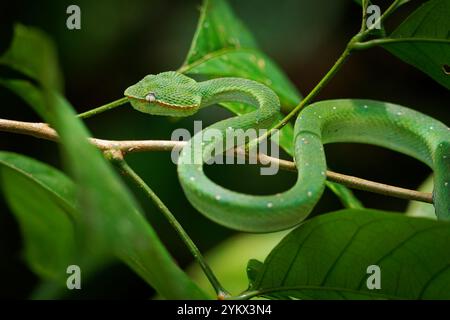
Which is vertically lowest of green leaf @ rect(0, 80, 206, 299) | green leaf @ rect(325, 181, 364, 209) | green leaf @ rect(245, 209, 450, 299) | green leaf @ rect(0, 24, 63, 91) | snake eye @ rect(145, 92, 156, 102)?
green leaf @ rect(245, 209, 450, 299)

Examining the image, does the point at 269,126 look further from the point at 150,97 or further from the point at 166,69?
the point at 166,69

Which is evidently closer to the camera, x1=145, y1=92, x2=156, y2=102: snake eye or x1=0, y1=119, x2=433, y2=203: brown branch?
x1=0, y1=119, x2=433, y2=203: brown branch

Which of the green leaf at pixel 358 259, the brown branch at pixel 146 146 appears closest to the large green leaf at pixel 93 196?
the green leaf at pixel 358 259

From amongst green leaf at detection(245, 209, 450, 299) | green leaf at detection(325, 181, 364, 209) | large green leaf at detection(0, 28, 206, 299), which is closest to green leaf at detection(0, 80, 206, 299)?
large green leaf at detection(0, 28, 206, 299)

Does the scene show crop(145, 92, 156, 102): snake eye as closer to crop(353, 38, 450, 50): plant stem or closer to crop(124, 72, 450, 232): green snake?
crop(124, 72, 450, 232): green snake

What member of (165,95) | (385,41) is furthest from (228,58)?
(385,41)

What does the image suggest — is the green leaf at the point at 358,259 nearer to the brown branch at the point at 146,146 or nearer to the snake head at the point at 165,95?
the brown branch at the point at 146,146
